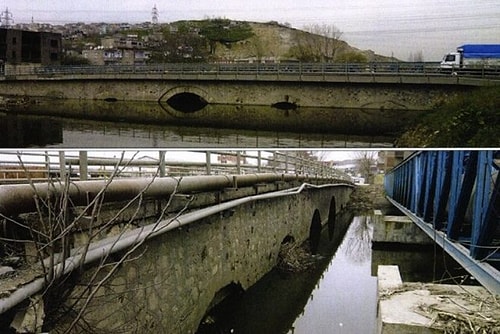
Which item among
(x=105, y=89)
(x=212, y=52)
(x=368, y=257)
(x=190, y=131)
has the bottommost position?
(x=368, y=257)

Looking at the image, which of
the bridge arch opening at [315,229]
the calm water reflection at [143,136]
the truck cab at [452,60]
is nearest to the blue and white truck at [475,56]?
the truck cab at [452,60]

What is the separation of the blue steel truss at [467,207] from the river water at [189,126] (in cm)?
69

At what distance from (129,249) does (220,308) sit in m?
1.74

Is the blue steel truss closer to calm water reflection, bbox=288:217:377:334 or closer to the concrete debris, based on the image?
calm water reflection, bbox=288:217:377:334

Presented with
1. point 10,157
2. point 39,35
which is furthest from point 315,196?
point 39,35

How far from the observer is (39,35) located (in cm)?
152

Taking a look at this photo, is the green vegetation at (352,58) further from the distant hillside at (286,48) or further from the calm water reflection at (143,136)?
the calm water reflection at (143,136)

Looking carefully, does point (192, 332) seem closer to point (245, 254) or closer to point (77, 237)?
point (245, 254)

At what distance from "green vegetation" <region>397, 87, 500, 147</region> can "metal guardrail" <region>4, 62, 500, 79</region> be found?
9cm

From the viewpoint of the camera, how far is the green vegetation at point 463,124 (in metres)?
1.68

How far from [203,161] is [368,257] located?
1.55 meters

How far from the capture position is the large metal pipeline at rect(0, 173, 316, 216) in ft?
5.20

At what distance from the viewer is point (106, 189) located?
1943 mm

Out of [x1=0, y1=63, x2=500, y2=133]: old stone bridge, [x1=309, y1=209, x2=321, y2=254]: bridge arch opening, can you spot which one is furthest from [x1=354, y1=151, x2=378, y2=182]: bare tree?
[x1=309, y1=209, x2=321, y2=254]: bridge arch opening
